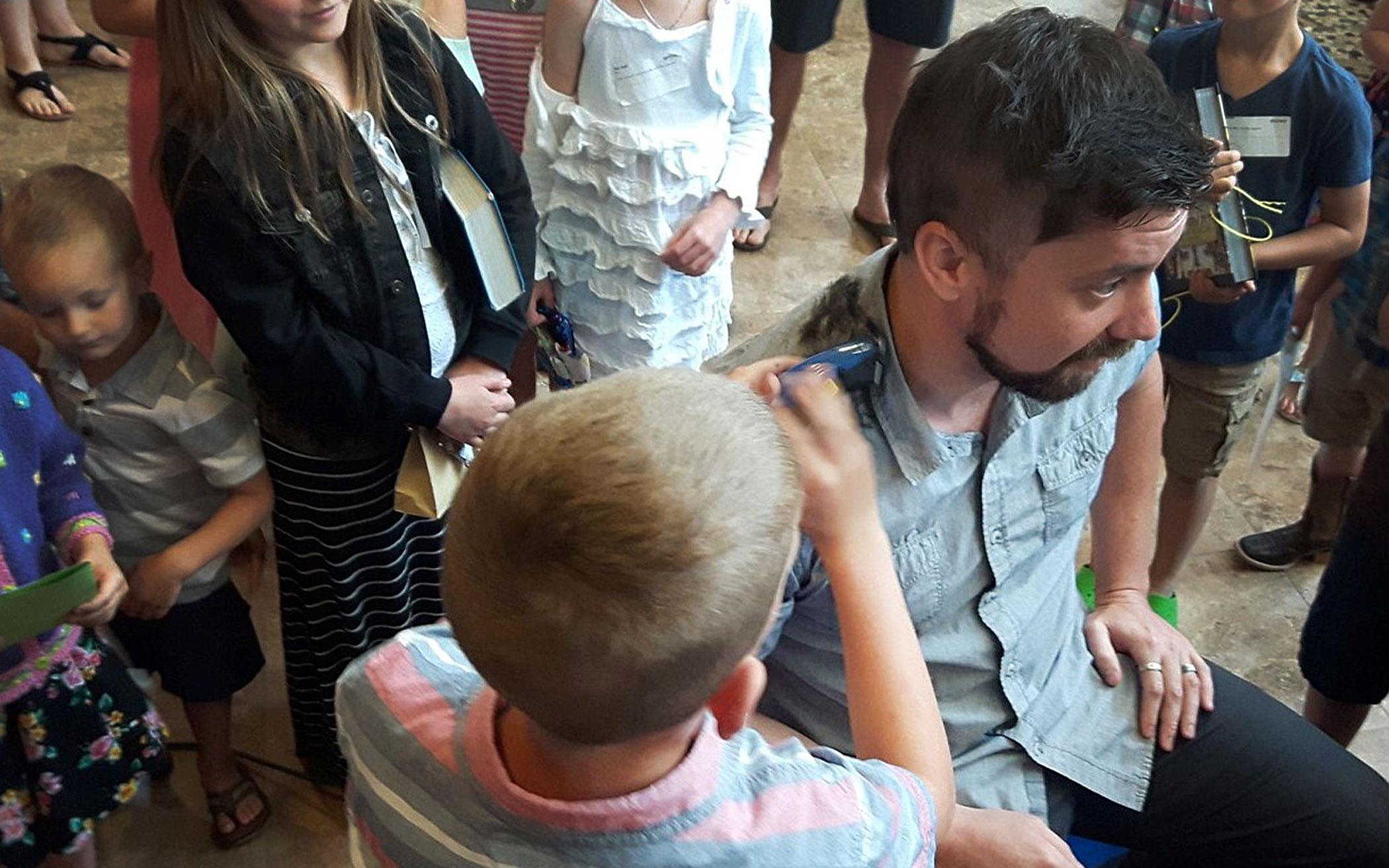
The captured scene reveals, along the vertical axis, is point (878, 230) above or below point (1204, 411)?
below

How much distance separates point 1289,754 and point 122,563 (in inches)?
60.6

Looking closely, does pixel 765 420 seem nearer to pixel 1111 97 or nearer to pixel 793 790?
pixel 793 790

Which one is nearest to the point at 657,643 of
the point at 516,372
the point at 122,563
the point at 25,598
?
the point at 25,598

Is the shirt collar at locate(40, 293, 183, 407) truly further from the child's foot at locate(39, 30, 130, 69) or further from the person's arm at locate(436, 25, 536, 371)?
the child's foot at locate(39, 30, 130, 69)

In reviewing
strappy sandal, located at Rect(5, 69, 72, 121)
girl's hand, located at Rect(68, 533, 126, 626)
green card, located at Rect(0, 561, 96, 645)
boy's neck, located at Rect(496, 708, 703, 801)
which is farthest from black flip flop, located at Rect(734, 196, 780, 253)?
boy's neck, located at Rect(496, 708, 703, 801)

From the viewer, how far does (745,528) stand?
73cm

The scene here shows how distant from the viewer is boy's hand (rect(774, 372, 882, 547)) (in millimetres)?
1022

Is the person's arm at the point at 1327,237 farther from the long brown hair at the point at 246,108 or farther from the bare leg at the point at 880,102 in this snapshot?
the long brown hair at the point at 246,108

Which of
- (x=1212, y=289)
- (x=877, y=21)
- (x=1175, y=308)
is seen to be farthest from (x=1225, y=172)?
(x=877, y=21)

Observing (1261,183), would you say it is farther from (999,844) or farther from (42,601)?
(42,601)

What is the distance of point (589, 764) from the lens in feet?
2.57

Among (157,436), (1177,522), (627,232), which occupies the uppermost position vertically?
(627,232)

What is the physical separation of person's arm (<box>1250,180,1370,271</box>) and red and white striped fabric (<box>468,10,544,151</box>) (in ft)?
4.21

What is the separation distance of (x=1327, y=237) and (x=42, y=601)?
198 cm
